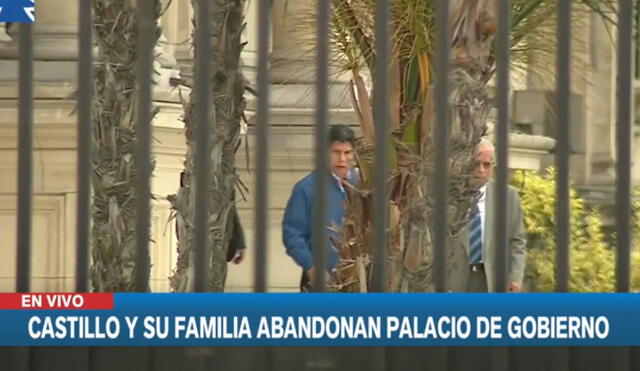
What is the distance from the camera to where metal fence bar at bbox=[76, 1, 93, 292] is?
3877 millimetres

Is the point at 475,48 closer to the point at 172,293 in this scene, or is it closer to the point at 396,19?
the point at 172,293

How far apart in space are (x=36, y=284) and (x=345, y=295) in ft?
2.43

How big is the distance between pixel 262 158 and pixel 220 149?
4.0 inches

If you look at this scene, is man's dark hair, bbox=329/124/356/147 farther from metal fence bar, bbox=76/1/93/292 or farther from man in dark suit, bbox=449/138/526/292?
metal fence bar, bbox=76/1/93/292

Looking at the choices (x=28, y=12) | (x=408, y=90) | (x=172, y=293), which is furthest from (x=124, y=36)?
(x=408, y=90)

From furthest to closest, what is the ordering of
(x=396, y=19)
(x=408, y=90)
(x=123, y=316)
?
(x=396, y=19)
(x=408, y=90)
(x=123, y=316)

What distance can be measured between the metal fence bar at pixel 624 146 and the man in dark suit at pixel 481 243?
238 millimetres

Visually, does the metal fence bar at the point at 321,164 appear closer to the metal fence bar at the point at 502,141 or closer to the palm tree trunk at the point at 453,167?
the palm tree trunk at the point at 453,167

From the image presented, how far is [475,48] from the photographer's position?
13.1ft

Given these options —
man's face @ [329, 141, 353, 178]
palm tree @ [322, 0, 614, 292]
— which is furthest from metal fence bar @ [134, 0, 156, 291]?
man's face @ [329, 141, 353, 178]

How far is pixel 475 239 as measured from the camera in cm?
405

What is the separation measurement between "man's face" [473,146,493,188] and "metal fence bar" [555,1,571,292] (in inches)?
7.1

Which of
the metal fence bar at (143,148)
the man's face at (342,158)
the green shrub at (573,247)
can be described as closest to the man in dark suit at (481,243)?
the green shrub at (573,247)

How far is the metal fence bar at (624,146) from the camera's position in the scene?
4.01 metres
